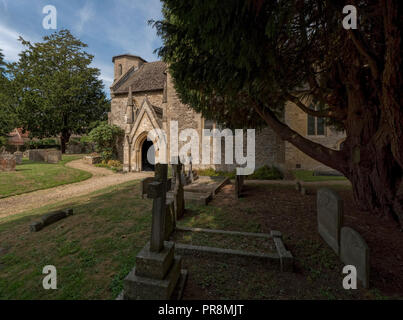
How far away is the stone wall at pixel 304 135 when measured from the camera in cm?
1558

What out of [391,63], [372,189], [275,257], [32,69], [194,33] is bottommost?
[275,257]

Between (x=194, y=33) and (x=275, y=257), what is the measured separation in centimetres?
497

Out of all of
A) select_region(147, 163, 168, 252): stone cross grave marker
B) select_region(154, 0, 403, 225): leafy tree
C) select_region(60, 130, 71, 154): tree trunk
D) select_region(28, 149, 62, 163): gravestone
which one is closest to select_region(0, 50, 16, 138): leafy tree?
select_region(60, 130, 71, 154): tree trunk

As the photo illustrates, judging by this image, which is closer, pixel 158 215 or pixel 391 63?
pixel 158 215

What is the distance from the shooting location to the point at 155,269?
7.25 ft

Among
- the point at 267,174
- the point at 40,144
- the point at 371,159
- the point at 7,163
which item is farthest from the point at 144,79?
the point at 371,159

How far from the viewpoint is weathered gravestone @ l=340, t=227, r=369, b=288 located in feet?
8.73

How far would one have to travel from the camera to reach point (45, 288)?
9.19ft

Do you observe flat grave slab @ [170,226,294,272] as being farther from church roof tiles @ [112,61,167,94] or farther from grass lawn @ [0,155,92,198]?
church roof tiles @ [112,61,167,94]

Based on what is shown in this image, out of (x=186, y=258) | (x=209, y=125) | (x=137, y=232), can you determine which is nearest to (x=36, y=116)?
(x=209, y=125)

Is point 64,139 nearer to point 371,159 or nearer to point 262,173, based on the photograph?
point 262,173

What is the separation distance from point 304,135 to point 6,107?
35616mm
